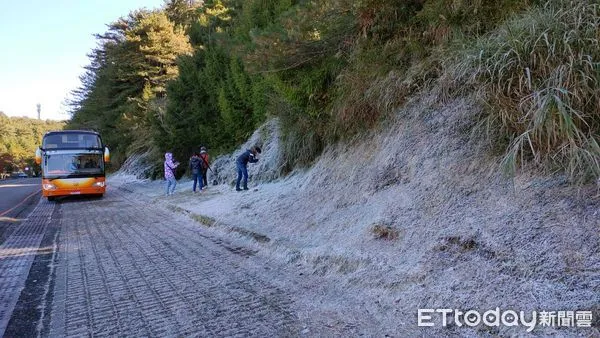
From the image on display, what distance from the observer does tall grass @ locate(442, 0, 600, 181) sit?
399 cm

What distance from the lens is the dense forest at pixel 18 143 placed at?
8881cm

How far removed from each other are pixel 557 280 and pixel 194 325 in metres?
3.12

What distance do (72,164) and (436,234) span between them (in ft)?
54.4

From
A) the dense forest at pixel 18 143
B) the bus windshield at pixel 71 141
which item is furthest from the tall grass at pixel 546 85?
the dense forest at pixel 18 143

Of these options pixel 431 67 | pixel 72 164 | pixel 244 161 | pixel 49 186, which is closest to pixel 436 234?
pixel 431 67

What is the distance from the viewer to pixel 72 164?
17.1 meters

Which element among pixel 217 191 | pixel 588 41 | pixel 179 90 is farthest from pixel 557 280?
pixel 179 90

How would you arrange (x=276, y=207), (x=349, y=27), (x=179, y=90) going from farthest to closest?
(x=179, y=90) → (x=276, y=207) → (x=349, y=27)

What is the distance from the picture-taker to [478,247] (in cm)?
399

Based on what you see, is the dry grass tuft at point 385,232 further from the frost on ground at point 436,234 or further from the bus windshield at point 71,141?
the bus windshield at point 71,141

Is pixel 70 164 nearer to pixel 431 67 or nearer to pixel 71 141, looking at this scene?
pixel 71 141

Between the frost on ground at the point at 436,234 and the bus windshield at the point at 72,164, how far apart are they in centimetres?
1219

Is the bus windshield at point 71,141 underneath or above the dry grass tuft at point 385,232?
above

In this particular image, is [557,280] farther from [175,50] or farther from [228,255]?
[175,50]
